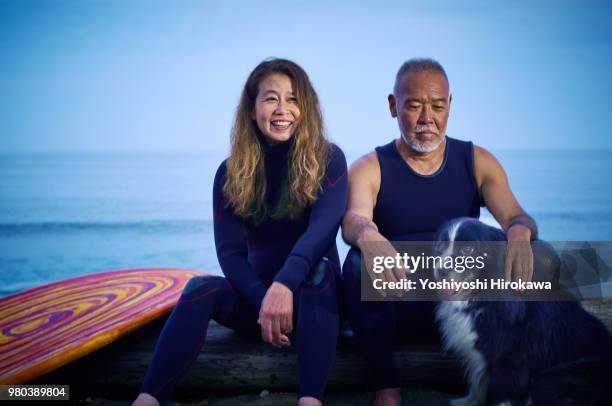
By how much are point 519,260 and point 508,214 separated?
0.44 metres

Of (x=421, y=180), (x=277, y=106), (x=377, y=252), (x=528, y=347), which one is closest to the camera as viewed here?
(x=528, y=347)

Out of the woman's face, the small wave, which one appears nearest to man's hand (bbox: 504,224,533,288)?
the woman's face

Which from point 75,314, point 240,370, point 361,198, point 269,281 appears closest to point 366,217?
point 361,198

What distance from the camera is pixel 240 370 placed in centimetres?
235

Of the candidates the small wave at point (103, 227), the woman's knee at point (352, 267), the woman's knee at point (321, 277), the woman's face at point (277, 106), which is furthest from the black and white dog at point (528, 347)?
the small wave at point (103, 227)

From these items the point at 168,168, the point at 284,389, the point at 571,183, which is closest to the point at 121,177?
the point at 168,168

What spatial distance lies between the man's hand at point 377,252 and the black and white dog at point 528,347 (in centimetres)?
22

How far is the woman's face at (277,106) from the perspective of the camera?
2.24 m

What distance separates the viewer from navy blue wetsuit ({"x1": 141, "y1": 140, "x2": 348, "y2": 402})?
6.42ft

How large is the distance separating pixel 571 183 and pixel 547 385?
17138mm

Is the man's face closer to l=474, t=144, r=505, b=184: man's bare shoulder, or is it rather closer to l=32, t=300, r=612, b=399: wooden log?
l=474, t=144, r=505, b=184: man's bare shoulder

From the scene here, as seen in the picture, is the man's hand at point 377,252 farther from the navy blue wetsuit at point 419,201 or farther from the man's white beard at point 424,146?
the man's white beard at point 424,146

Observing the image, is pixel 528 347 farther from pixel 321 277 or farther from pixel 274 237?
pixel 274 237

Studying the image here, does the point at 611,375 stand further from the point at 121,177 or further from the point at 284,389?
the point at 121,177
